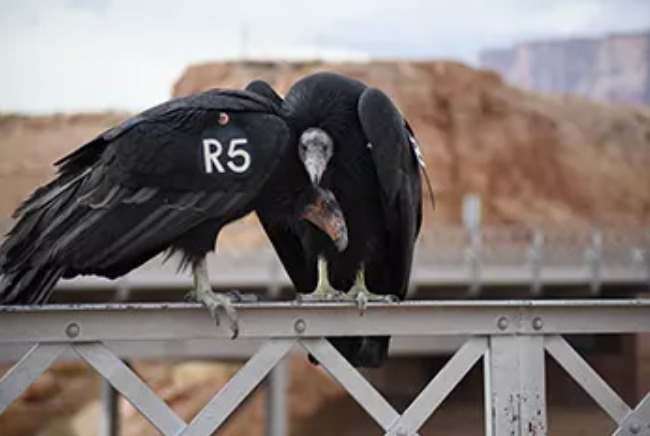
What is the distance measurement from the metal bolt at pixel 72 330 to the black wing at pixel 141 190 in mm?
611

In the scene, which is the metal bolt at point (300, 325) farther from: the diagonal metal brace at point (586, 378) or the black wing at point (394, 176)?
the black wing at point (394, 176)

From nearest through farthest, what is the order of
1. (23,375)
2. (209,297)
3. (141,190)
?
(23,375), (209,297), (141,190)

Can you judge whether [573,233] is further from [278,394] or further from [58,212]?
[58,212]

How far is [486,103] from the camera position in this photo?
3806cm

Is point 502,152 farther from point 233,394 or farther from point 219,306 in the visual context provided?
point 233,394

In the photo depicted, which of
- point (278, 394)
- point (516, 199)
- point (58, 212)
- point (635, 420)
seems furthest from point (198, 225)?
point (516, 199)

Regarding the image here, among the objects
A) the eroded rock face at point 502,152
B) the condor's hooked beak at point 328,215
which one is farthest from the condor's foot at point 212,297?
the eroded rock face at point 502,152

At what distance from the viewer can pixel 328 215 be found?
4293 mm

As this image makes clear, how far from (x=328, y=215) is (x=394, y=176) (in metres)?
0.29

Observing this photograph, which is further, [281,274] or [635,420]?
[281,274]

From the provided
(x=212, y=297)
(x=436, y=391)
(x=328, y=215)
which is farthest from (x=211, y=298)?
(x=328, y=215)

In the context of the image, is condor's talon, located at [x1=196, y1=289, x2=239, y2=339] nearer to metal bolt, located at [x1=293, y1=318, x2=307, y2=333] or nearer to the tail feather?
Answer: metal bolt, located at [x1=293, y1=318, x2=307, y2=333]

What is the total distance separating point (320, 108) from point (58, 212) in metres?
1.09

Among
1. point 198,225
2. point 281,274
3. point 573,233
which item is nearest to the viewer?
point 198,225
